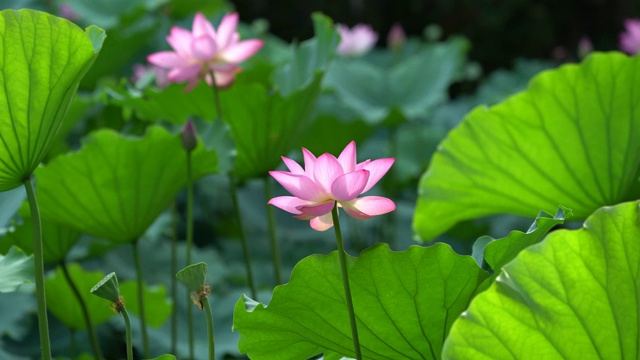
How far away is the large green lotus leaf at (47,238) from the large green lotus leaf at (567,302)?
73cm

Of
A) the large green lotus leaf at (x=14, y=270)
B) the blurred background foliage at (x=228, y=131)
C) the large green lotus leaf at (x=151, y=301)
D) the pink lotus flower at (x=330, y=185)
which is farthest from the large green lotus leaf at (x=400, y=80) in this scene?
the pink lotus flower at (x=330, y=185)

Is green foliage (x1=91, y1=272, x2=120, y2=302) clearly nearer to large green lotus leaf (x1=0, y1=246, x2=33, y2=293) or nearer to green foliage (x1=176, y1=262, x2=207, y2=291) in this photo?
green foliage (x1=176, y1=262, x2=207, y2=291)

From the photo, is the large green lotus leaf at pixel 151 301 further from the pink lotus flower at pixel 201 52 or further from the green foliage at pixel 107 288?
the green foliage at pixel 107 288

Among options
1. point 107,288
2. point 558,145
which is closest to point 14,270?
point 107,288

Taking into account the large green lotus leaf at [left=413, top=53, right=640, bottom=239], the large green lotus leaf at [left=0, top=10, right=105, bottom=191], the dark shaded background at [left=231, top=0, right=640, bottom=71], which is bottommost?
the dark shaded background at [left=231, top=0, right=640, bottom=71]

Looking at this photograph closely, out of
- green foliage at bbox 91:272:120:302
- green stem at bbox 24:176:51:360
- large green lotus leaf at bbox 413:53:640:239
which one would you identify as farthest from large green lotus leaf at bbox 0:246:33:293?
large green lotus leaf at bbox 413:53:640:239

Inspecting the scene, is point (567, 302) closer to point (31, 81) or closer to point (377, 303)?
point (377, 303)

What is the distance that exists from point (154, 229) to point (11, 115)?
0.69 metres

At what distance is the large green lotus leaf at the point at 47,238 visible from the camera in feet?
4.29

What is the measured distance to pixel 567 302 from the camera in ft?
2.48

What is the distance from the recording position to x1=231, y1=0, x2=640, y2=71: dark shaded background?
4.28 metres

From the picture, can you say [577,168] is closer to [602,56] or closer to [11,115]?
[602,56]

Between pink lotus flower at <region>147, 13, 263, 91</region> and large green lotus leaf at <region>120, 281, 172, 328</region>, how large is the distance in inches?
14.1

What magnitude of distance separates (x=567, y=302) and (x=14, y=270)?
0.54 m
